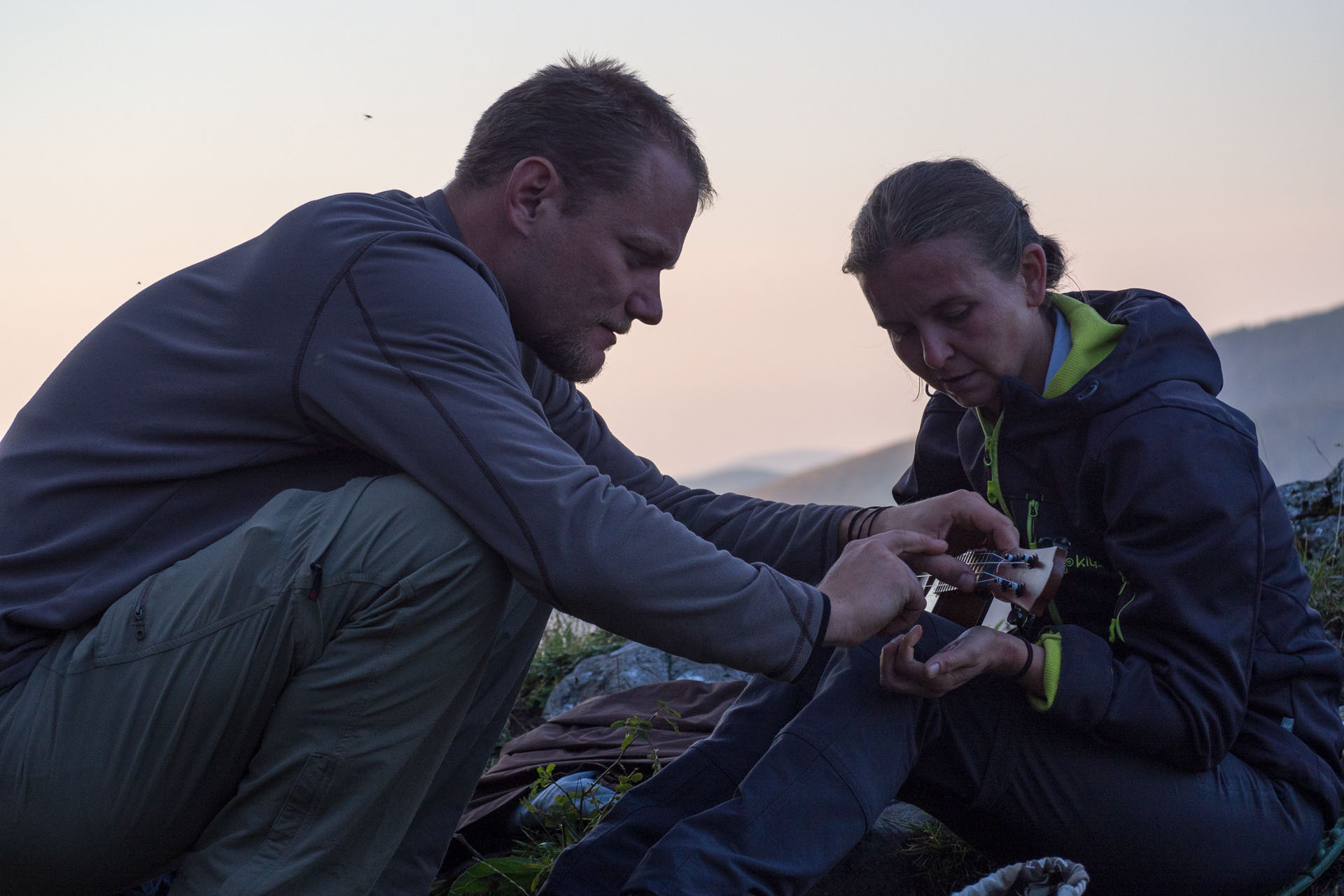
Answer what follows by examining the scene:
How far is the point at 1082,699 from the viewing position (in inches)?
93.1

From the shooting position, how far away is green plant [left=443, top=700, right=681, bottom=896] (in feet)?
9.36

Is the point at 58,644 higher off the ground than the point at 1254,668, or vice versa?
the point at 58,644

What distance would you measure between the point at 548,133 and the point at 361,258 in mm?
784

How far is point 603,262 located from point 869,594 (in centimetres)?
112

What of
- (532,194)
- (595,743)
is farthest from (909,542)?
(595,743)

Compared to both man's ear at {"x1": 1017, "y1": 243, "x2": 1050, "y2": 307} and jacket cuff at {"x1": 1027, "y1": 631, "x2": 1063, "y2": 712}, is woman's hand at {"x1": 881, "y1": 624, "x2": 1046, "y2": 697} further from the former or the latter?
man's ear at {"x1": 1017, "y1": 243, "x2": 1050, "y2": 307}

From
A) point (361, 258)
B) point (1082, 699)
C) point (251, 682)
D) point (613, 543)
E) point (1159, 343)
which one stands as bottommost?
point (1082, 699)

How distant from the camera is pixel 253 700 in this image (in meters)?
2.12

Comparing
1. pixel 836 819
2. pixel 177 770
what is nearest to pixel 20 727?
pixel 177 770

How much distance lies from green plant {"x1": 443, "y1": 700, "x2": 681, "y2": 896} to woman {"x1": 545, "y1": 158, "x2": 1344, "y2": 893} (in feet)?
1.22

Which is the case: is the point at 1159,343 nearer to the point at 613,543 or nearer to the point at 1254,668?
the point at 1254,668

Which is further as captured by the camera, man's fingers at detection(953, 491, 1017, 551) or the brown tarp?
the brown tarp

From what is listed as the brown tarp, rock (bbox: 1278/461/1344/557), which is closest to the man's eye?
the brown tarp

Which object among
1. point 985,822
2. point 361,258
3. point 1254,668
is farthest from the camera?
point 985,822
